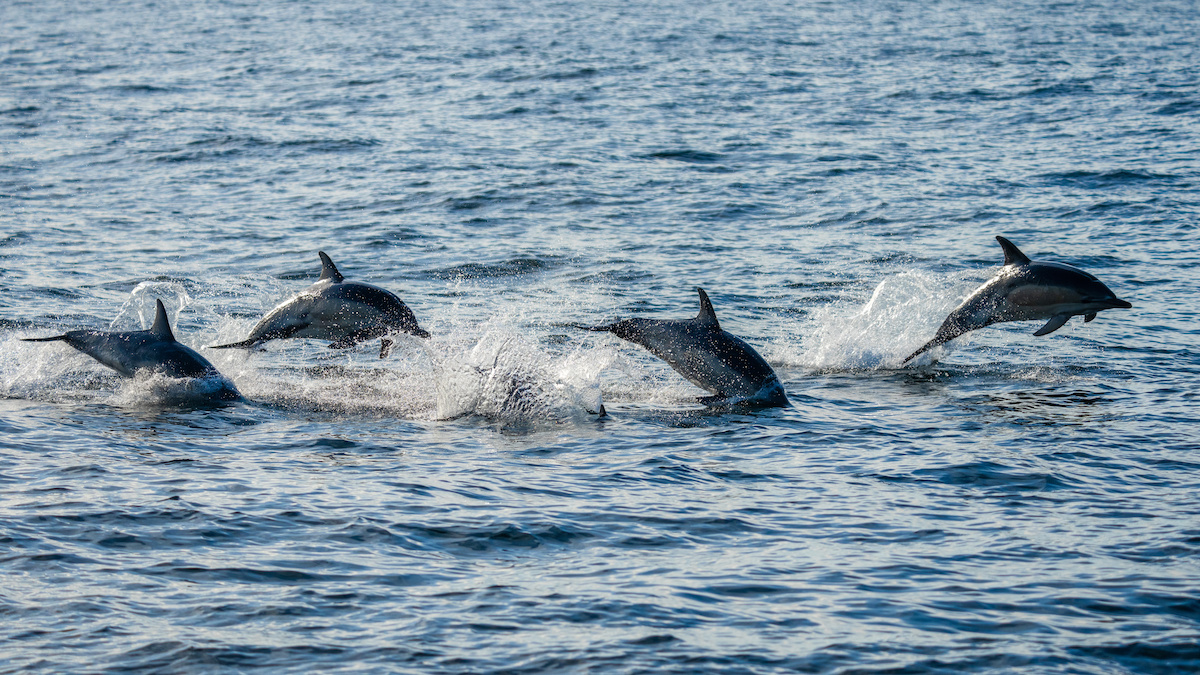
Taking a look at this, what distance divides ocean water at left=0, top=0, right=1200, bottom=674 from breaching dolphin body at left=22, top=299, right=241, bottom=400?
33 centimetres

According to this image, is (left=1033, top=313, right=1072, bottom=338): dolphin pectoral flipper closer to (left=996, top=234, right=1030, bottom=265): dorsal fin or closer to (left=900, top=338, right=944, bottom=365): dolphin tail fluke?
(left=996, top=234, right=1030, bottom=265): dorsal fin

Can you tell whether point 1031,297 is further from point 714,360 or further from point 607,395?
point 607,395

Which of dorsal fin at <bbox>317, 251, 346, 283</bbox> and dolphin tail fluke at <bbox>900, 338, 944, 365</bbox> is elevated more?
dorsal fin at <bbox>317, 251, 346, 283</bbox>

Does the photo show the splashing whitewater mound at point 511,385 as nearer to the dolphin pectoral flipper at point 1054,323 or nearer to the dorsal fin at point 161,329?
the dorsal fin at point 161,329

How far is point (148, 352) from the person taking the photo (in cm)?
1367

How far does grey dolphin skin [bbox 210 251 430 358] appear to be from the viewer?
13.8 metres

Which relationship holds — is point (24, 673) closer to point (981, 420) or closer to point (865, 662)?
point (865, 662)

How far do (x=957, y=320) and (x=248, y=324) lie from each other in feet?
28.9

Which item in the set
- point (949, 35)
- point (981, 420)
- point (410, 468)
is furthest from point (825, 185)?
point (949, 35)

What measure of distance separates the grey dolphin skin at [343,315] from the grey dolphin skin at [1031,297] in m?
5.76

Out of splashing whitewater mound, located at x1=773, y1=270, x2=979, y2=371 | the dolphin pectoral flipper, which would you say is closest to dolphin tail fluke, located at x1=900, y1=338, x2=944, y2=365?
splashing whitewater mound, located at x1=773, y1=270, x2=979, y2=371

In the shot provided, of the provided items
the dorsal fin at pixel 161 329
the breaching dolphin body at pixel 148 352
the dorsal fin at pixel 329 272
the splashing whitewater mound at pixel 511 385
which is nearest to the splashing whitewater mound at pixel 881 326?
the splashing whitewater mound at pixel 511 385

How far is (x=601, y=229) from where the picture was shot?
23.3m

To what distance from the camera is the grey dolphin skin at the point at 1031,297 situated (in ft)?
46.4
